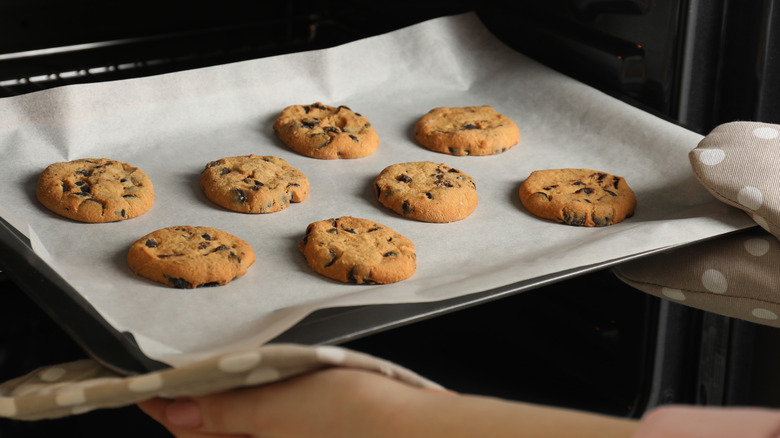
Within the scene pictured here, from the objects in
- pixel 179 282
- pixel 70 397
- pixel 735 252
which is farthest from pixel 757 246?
pixel 70 397

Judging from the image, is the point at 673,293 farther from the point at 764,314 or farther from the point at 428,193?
the point at 428,193

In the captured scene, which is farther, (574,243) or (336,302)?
(574,243)

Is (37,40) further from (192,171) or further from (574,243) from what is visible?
(574,243)

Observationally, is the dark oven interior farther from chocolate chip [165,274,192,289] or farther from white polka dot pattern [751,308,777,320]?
chocolate chip [165,274,192,289]

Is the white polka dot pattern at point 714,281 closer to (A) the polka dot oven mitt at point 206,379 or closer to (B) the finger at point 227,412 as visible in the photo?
(A) the polka dot oven mitt at point 206,379

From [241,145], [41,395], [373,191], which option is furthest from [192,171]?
[41,395]

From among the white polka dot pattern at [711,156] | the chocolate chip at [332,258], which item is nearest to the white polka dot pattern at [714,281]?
the white polka dot pattern at [711,156]
